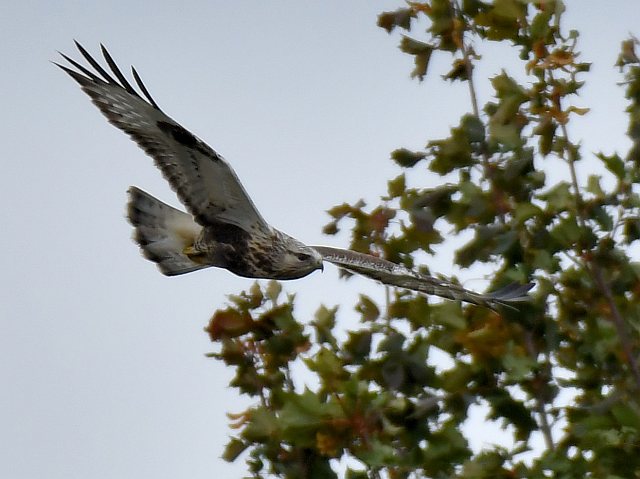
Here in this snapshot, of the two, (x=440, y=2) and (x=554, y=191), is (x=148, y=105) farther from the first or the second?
(x=554, y=191)

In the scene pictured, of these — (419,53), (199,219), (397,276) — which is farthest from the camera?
(199,219)

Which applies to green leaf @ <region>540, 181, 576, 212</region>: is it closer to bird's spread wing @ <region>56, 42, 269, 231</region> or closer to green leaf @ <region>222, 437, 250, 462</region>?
green leaf @ <region>222, 437, 250, 462</region>

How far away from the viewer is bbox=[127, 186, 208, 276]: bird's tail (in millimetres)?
6691

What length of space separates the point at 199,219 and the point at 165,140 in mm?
584

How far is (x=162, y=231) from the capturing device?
22.3 ft

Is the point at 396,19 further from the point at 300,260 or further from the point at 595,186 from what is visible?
the point at 300,260

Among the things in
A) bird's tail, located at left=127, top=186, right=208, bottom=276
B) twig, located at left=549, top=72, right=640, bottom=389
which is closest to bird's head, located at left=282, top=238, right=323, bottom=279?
bird's tail, located at left=127, top=186, right=208, bottom=276

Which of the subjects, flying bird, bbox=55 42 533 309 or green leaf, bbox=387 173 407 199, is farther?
flying bird, bbox=55 42 533 309

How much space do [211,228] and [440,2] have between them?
2.14 metres

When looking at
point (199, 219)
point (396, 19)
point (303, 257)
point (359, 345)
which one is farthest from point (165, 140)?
point (359, 345)

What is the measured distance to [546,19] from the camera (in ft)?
14.1

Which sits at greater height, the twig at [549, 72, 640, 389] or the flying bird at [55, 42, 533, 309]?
the flying bird at [55, 42, 533, 309]

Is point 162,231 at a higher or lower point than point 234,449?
higher

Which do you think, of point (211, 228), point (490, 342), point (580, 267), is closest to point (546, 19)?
point (580, 267)
